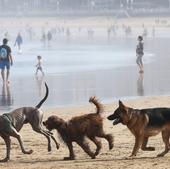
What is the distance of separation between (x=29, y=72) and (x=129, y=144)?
1536cm

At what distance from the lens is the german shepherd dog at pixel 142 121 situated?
1051 centimetres

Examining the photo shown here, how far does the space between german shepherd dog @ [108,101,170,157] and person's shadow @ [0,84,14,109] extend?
24.6ft

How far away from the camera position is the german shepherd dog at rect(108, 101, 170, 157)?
34.5 feet

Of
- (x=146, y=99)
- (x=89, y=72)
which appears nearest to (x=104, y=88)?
(x=146, y=99)

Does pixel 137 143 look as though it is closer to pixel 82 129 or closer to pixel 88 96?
pixel 82 129

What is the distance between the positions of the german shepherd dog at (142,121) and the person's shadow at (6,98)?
24.6 feet

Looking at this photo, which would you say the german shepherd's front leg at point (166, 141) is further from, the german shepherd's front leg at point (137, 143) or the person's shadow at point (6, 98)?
the person's shadow at point (6, 98)

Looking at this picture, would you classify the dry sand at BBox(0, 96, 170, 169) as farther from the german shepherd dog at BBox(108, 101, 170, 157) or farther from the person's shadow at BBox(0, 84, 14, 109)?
the person's shadow at BBox(0, 84, 14, 109)

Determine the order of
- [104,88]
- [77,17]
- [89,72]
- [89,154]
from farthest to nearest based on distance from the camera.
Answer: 1. [77,17]
2. [89,72]
3. [104,88]
4. [89,154]

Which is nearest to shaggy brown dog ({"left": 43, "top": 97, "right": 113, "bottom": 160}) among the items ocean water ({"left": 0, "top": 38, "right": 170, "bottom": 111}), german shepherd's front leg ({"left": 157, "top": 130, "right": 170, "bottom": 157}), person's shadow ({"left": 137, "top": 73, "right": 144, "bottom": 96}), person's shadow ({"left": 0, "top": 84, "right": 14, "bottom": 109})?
german shepherd's front leg ({"left": 157, "top": 130, "right": 170, "bottom": 157})

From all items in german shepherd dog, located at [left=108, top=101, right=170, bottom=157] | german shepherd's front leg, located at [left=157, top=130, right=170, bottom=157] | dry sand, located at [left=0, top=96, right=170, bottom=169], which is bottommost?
dry sand, located at [left=0, top=96, right=170, bottom=169]

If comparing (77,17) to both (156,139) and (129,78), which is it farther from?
(156,139)

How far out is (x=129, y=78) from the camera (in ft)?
79.6

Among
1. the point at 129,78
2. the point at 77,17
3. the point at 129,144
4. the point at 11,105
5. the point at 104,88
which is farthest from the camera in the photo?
the point at 77,17
